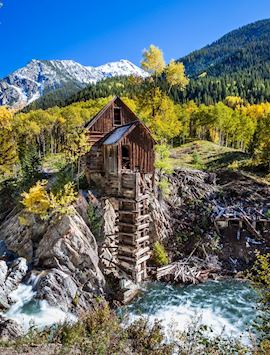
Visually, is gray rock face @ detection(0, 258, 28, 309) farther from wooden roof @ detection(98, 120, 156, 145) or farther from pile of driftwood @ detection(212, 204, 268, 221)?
pile of driftwood @ detection(212, 204, 268, 221)

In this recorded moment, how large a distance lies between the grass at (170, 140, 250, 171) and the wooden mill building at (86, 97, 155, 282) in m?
14.1

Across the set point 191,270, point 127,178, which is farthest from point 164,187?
point 191,270

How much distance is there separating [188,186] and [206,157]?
1801 centimetres

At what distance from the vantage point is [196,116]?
7412 centimetres

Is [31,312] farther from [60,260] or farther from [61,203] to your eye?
[61,203]

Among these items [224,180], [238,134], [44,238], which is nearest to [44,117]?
[238,134]

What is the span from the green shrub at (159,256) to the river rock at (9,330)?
13.8 meters

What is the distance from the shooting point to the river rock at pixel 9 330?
14573 millimetres

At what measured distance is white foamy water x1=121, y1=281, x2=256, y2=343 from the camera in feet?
63.0

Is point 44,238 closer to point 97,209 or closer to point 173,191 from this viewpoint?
point 97,209

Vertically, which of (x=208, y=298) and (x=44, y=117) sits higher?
(x=44, y=117)

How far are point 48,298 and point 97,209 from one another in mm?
8648

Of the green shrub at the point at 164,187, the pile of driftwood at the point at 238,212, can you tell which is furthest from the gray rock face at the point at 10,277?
the pile of driftwood at the point at 238,212

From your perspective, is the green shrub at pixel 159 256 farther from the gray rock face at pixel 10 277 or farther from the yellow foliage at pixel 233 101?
the yellow foliage at pixel 233 101
